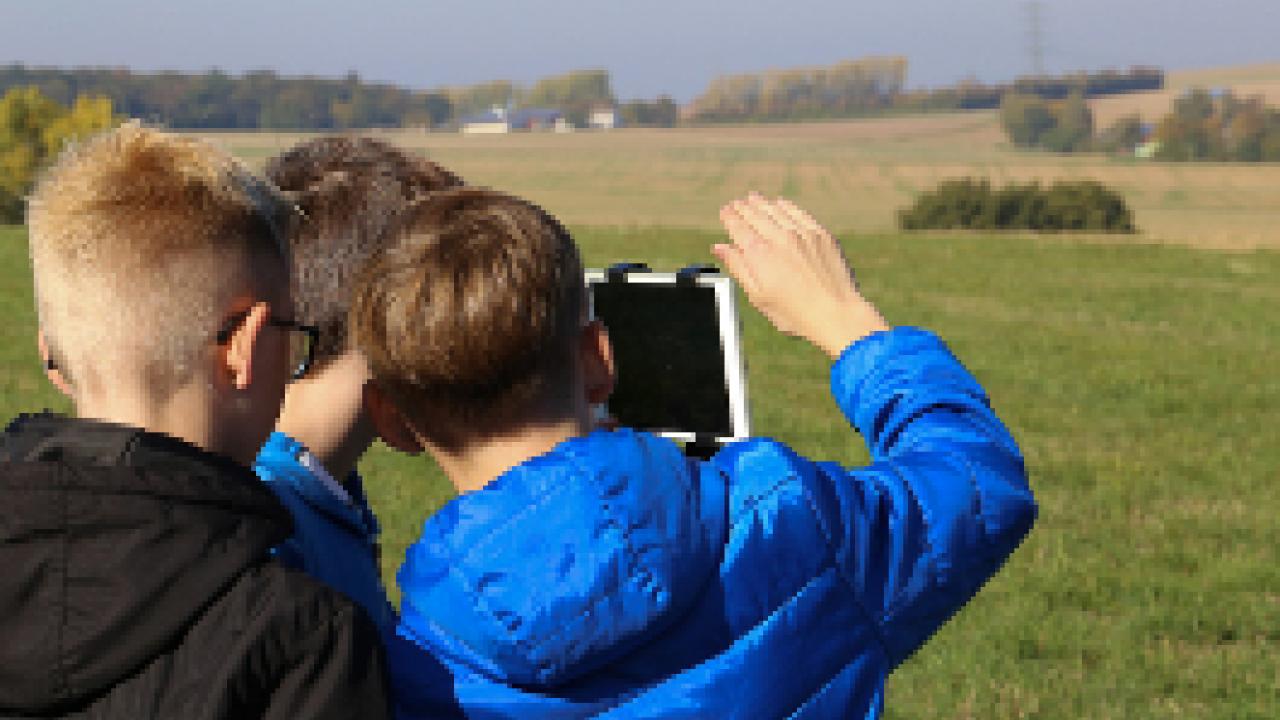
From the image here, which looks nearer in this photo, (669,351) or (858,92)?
(669,351)

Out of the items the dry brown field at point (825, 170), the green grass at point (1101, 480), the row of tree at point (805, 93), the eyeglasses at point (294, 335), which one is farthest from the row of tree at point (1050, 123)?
the eyeglasses at point (294, 335)

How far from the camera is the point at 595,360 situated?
1700mm

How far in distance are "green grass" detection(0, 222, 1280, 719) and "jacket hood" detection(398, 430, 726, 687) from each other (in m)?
4.53

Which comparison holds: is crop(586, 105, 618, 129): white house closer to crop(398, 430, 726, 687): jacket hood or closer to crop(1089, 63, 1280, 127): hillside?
crop(1089, 63, 1280, 127): hillside

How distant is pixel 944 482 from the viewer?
167cm

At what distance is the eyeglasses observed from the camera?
1.76m

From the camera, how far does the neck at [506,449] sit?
1653 millimetres

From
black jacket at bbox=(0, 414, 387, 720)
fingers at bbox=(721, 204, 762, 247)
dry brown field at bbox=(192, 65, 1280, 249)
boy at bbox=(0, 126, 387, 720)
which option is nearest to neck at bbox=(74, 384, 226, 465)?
boy at bbox=(0, 126, 387, 720)

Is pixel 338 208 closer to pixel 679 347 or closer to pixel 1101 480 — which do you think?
pixel 679 347

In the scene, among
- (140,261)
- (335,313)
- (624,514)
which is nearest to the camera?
(624,514)

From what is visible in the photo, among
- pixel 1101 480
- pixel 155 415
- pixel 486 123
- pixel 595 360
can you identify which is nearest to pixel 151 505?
pixel 155 415

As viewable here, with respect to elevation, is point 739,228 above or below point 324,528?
above

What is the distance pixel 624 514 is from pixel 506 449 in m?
0.24

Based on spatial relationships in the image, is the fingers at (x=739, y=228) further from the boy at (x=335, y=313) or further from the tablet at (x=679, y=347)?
the boy at (x=335, y=313)
